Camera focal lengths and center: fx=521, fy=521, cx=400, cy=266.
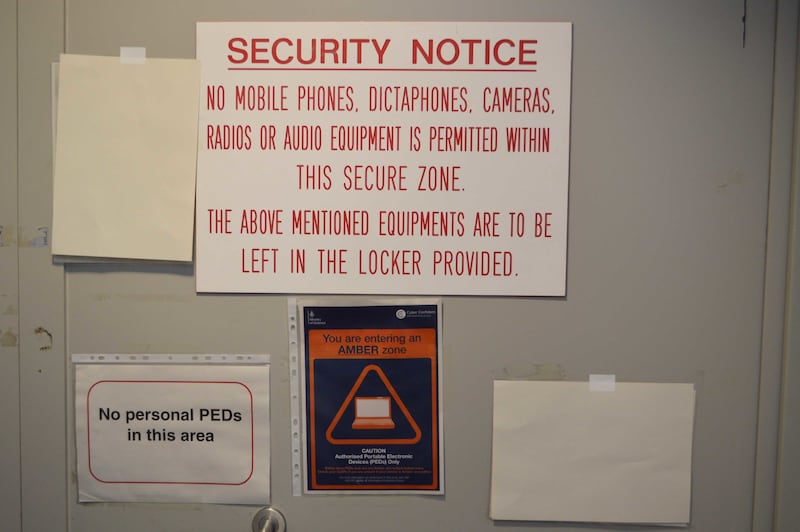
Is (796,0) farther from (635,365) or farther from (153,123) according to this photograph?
(153,123)

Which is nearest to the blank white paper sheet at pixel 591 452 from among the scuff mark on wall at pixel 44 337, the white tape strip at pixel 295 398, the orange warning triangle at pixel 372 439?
the orange warning triangle at pixel 372 439

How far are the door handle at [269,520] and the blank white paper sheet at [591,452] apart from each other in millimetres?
293

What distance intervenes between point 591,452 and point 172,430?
1.91ft

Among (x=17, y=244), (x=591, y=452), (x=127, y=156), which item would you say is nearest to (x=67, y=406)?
(x=17, y=244)

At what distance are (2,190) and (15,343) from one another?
0.21 m

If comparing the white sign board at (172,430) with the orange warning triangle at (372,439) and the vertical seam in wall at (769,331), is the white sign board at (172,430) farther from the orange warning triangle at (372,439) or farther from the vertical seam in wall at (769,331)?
the vertical seam in wall at (769,331)

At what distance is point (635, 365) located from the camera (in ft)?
2.32

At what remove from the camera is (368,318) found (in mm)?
713

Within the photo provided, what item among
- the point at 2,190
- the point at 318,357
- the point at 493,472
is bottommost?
the point at 493,472

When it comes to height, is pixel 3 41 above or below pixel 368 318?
above

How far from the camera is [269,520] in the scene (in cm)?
73

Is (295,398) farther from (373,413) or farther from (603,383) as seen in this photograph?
(603,383)

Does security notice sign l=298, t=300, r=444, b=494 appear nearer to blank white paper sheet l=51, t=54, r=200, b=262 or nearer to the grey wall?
the grey wall

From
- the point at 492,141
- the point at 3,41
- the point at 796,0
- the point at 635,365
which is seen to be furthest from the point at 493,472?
the point at 3,41
